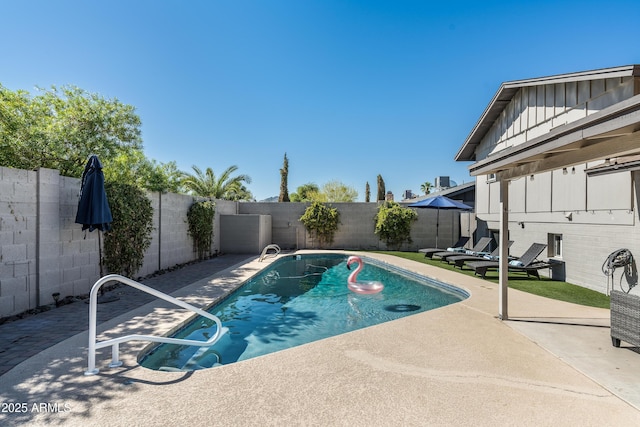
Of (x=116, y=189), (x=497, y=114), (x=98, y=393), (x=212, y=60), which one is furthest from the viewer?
(x=212, y=60)

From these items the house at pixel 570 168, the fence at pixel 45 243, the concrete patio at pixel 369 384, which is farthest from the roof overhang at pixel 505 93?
the fence at pixel 45 243

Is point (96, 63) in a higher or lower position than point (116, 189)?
higher

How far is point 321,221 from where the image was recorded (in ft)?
59.8

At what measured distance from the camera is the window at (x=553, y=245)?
34.0 feet

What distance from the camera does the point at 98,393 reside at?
324 cm

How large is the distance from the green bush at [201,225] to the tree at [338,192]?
126 ft

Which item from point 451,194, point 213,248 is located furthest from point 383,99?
point 213,248

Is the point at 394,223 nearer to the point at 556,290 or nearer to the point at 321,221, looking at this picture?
the point at 321,221

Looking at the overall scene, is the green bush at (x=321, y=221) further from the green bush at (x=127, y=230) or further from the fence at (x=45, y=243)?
the green bush at (x=127, y=230)

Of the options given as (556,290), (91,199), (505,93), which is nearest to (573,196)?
(556,290)

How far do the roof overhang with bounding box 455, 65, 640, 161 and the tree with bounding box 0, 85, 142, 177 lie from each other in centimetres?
1492

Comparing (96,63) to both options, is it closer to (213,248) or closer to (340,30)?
(213,248)

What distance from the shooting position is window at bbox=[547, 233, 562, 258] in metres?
10.4

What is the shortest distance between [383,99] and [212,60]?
9723 millimetres
